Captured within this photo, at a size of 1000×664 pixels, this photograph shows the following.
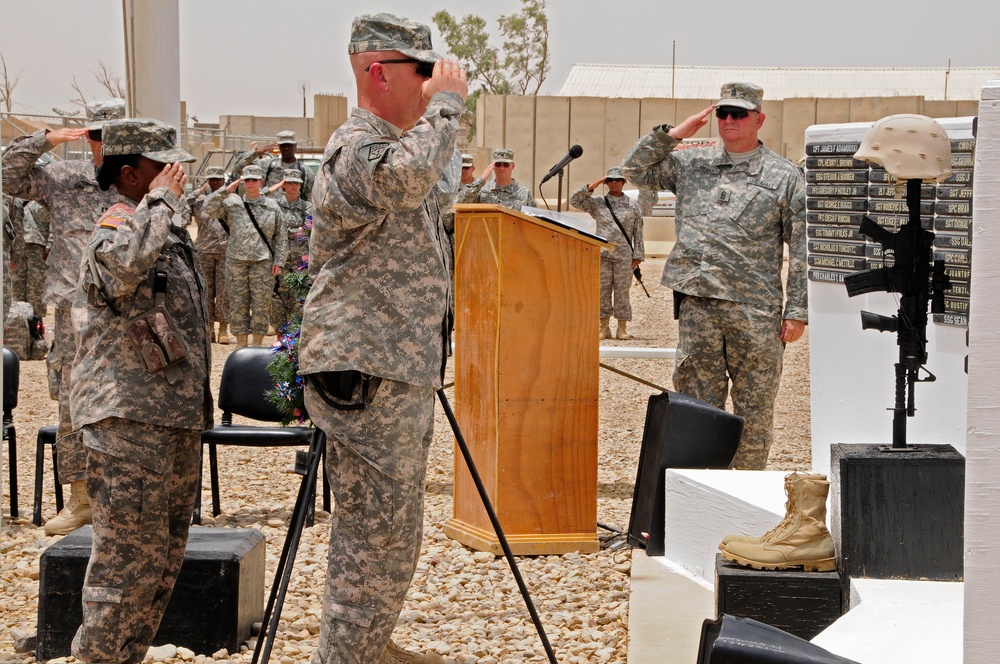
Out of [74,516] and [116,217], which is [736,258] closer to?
[116,217]

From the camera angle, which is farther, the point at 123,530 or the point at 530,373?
the point at 530,373

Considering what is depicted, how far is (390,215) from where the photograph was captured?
314cm

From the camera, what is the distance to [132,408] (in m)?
3.54

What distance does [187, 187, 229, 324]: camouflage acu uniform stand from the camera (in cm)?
1405

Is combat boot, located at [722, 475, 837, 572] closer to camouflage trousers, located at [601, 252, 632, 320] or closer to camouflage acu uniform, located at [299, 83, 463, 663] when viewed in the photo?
camouflage acu uniform, located at [299, 83, 463, 663]

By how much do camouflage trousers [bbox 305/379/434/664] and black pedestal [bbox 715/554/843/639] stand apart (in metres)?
1.12

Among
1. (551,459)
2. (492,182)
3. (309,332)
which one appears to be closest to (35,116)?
(492,182)

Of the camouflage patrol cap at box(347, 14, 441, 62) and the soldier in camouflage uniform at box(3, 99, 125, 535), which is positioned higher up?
the camouflage patrol cap at box(347, 14, 441, 62)

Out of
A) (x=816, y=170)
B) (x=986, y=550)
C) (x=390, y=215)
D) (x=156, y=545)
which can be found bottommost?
(x=156, y=545)

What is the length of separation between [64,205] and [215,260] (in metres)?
8.42

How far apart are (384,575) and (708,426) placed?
238cm

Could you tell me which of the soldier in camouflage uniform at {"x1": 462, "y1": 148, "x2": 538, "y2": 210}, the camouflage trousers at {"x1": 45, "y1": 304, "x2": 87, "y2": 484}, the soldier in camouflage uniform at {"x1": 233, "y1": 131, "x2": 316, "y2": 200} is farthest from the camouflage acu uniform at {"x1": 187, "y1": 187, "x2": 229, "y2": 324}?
the camouflage trousers at {"x1": 45, "y1": 304, "x2": 87, "y2": 484}

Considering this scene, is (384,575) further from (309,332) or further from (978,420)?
(978,420)

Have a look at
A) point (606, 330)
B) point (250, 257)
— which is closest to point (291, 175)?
point (250, 257)
